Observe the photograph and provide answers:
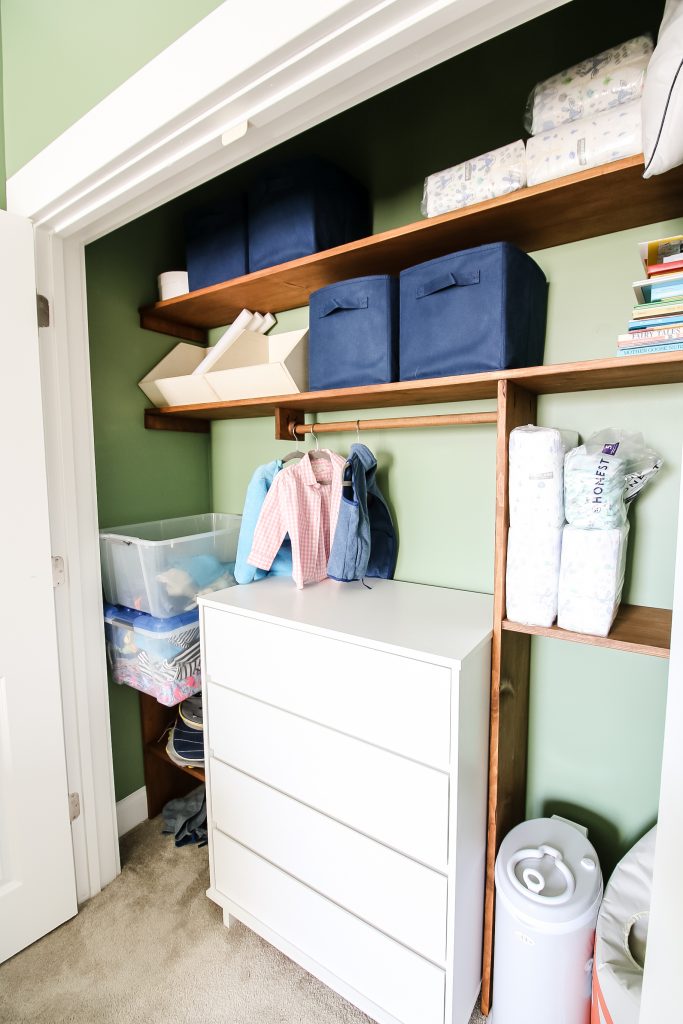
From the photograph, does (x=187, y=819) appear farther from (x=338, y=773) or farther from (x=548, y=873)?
(x=548, y=873)

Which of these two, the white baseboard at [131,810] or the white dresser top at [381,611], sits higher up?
the white dresser top at [381,611]

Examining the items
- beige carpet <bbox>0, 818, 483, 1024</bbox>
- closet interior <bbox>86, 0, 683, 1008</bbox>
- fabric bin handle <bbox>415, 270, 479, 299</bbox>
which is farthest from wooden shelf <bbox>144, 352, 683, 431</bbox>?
beige carpet <bbox>0, 818, 483, 1024</bbox>

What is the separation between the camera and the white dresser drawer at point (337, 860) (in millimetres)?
1208

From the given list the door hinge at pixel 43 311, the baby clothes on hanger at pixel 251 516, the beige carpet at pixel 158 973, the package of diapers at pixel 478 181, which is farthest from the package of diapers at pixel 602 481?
the door hinge at pixel 43 311

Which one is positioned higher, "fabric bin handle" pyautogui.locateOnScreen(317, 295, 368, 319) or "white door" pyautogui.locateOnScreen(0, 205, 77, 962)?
"fabric bin handle" pyautogui.locateOnScreen(317, 295, 368, 319)

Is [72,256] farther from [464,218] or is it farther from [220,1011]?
[220,1011]

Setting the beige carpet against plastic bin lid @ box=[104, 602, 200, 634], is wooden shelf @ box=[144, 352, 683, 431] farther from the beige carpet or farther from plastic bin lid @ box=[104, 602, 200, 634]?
the beige carpet

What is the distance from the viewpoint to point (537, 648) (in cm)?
154

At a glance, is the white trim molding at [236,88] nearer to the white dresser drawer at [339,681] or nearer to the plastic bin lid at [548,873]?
the white dresser drawer at [339,681]

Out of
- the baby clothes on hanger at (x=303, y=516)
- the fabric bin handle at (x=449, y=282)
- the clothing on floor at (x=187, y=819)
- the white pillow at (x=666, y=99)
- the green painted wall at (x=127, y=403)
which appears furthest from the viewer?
the clothing on floor at (x=187, y=819)

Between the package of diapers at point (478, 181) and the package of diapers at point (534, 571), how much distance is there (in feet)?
2.52

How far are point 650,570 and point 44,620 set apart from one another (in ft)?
5.55

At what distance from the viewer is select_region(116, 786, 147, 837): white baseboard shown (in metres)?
2.04

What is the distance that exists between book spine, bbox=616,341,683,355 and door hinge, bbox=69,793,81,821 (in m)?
2.00
